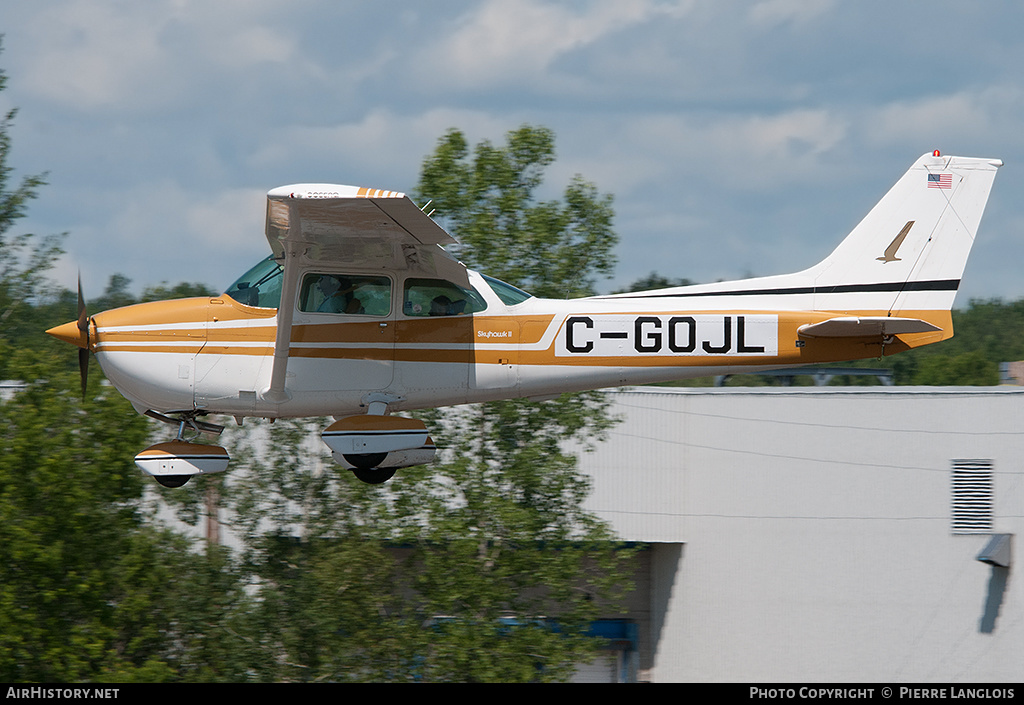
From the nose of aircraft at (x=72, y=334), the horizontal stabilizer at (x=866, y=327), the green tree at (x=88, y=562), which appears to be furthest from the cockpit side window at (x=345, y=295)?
the green tree at (x=88, y=562)

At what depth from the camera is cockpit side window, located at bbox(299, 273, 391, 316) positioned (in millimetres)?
9727

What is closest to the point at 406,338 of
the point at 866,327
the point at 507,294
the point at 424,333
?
the point at 424,333

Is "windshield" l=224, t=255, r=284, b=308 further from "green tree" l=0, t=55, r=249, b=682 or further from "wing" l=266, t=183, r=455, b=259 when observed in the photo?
"green tree" l=0, t=55, r=249, b=682

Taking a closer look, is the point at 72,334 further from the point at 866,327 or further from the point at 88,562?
the point at 88,562

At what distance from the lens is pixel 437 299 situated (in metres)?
9.95

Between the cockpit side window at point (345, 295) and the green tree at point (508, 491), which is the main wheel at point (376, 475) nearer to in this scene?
the cockpit side window at point (345, 295)

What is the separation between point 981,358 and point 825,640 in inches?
928

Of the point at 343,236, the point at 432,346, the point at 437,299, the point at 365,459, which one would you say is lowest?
the point at 365,459

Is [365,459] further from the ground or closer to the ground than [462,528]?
further from the ground

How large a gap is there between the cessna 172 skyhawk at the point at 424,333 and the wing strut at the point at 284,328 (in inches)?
0.6

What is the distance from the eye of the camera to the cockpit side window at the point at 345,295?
9727 millimetres

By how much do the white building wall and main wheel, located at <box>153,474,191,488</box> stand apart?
1362cm

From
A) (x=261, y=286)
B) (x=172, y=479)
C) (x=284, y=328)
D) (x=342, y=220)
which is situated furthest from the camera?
(x=261, y=286)

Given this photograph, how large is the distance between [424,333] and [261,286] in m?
1.55
